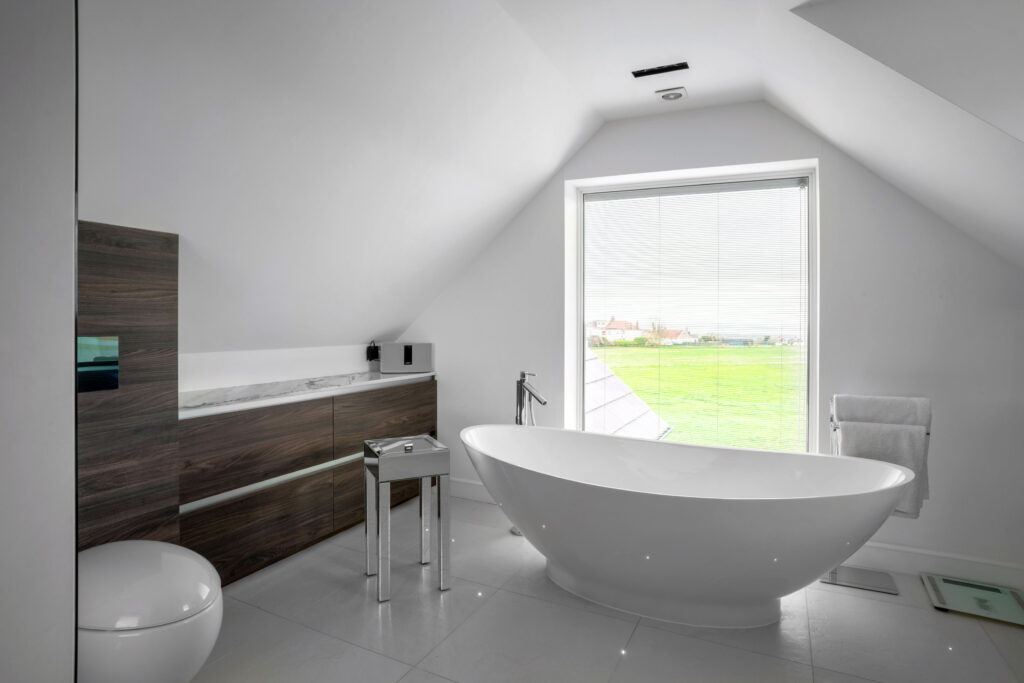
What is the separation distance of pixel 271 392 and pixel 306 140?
1307 mm

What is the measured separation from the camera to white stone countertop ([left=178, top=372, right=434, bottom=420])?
7.89ft

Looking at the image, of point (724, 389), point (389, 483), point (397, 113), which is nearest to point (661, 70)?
point (397, 113)

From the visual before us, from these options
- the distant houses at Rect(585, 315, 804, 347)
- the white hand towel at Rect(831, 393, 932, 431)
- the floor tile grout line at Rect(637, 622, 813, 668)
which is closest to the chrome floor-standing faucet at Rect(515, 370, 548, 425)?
the distant houses at Rect(585, 315, 804, 347)

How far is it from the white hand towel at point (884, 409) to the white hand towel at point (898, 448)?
0.13ft

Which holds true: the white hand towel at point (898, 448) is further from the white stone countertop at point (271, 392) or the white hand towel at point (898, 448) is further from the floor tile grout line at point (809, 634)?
the white stone countertop at point (271, 392)

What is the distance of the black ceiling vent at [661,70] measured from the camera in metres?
2.67

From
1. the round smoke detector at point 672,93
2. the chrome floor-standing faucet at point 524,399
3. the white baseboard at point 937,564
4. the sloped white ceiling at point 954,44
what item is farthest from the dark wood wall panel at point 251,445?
the white baseboard at point 937,564

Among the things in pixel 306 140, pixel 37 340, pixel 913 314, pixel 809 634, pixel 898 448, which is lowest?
pixel 809 634

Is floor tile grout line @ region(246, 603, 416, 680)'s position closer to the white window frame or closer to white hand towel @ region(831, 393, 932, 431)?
the white window frame

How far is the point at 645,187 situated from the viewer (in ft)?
11.7

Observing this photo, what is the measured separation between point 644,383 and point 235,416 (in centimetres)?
239

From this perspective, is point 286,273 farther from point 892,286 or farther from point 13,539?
point 892,286

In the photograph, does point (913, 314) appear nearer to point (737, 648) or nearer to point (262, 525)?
point (737, 648)

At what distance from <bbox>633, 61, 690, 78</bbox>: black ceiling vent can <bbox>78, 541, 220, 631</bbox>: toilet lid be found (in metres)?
2.76
